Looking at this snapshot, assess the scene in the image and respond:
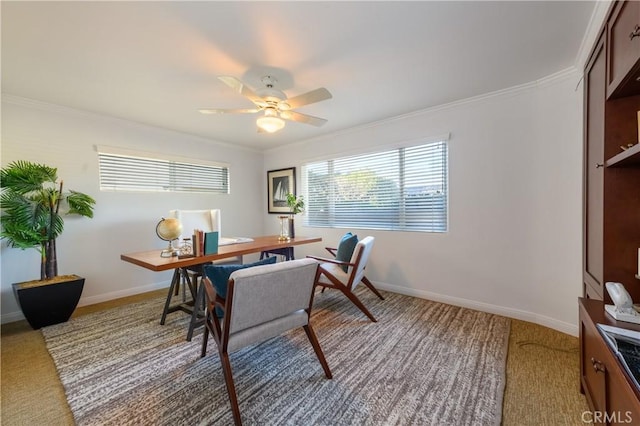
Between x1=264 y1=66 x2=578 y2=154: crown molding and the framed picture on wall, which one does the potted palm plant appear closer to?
the framed picture on wall

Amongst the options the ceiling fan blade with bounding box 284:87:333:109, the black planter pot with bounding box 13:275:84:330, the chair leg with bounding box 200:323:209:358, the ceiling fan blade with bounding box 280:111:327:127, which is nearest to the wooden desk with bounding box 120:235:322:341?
the chair leg with bounding box 200:323:209:358

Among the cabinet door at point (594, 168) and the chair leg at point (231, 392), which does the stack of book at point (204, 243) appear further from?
the cabinet door at point (594, 168)

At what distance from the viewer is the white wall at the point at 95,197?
2.74 metres

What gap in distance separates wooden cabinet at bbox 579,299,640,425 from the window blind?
4573 mm

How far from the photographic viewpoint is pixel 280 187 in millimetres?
4902

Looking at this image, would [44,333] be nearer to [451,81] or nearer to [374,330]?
[374,330]

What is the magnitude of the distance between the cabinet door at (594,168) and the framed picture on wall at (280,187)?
3.68 metres

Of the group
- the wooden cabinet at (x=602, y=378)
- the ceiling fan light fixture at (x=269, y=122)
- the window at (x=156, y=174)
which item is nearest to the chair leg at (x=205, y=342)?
the ceiling fan light fixture at (x=269, y=122)

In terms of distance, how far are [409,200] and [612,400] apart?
8.19 feet

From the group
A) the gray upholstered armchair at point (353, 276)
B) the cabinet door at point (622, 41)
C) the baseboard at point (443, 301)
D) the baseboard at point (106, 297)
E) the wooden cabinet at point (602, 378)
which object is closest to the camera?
the wooden cabinet at point (602, 378)

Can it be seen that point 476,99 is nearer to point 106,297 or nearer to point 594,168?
point 594,168

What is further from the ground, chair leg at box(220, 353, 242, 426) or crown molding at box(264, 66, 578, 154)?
crown molding at box(264, 66, 578, 154)

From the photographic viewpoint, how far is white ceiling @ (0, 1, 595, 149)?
5.17 feet

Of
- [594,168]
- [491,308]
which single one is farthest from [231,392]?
[491,308]
